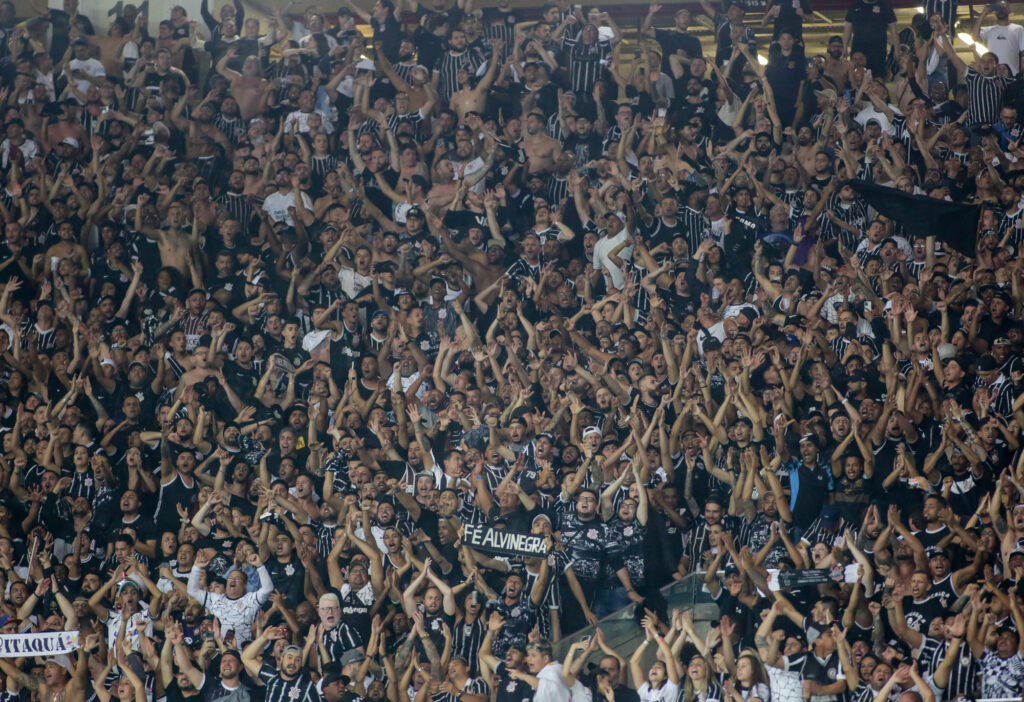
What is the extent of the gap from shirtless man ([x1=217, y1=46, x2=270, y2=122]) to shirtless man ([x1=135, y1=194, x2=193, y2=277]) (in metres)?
1.24

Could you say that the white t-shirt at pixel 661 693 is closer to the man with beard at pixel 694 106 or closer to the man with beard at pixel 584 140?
the man with beard at pixel 584 140

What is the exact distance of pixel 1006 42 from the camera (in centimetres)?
1502

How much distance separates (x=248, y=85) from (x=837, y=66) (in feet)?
17.8

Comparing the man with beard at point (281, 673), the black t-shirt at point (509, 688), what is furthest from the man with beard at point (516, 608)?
the man with beard at point (281, 673)

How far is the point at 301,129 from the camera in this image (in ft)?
50.9

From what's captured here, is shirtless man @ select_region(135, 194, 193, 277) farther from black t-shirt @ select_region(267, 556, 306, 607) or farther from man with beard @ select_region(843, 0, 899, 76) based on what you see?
man with beard @ select_region(843, 0, 899, 76)

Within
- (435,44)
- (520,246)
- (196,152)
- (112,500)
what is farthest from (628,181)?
(112,500)

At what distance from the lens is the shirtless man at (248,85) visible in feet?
51.6

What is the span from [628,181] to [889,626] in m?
4.77

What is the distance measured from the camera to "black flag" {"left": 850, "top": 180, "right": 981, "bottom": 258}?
1392 cm

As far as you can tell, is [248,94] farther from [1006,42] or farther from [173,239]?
[1006,42]

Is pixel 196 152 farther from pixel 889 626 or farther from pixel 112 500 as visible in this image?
pixel 889 626

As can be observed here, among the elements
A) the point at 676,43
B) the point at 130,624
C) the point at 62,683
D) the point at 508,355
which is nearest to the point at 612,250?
the point at 508,355

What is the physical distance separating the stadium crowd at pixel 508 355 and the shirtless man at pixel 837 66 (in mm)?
44
